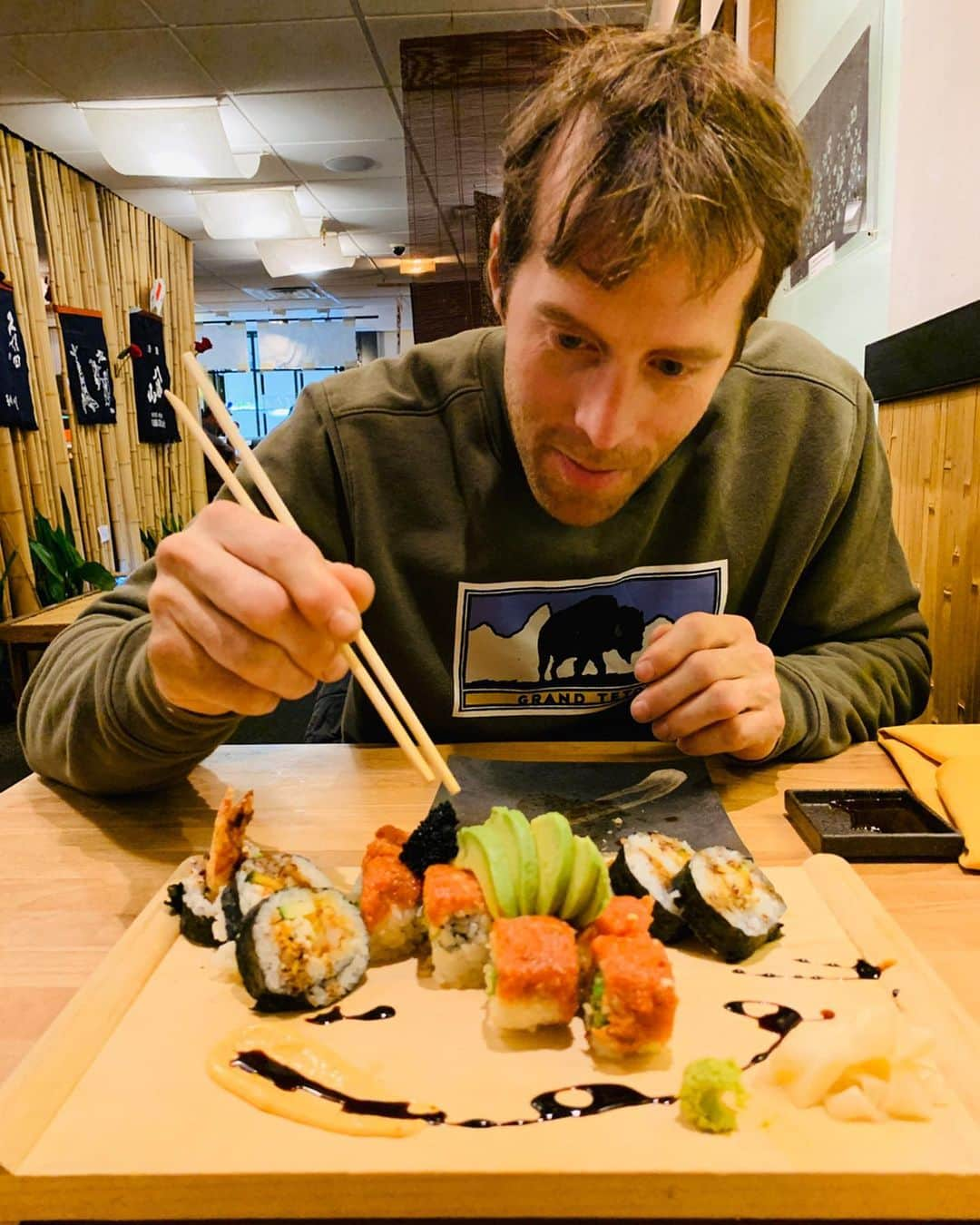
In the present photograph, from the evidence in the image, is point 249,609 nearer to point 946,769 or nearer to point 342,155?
point 946,769

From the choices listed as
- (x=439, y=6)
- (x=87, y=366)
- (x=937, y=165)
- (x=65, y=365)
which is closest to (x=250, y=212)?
(x=87, y=366)

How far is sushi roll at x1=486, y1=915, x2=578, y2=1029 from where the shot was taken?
805 mm

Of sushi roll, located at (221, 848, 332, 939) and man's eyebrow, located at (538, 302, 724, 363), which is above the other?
man's eyebrow, located at (538, 302, 724, 363)

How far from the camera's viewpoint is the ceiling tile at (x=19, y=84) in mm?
5211

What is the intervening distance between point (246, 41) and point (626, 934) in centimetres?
562

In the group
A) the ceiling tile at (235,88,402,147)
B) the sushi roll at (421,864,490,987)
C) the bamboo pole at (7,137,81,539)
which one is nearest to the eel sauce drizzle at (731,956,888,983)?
the sushi roll at (421,864,490,987)

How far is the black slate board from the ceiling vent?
1283 centimetres

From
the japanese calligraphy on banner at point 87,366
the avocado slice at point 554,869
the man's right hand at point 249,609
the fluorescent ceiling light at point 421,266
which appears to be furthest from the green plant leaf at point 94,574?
the avocado slice at point 554,869

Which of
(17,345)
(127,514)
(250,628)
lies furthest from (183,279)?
(250,628)

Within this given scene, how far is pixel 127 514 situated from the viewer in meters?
7.78

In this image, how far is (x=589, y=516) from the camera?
4.91 feet

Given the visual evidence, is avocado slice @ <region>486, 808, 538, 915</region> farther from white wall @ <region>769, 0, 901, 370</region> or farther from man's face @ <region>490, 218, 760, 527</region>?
white wall @ <region>769, 0, 901, 370</region>

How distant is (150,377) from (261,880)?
27.3 ft

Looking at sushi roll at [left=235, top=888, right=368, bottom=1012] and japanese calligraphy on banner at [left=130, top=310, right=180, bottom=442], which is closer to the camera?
sushi roll at [left=235, top=888, right=368, bottom=1012]
